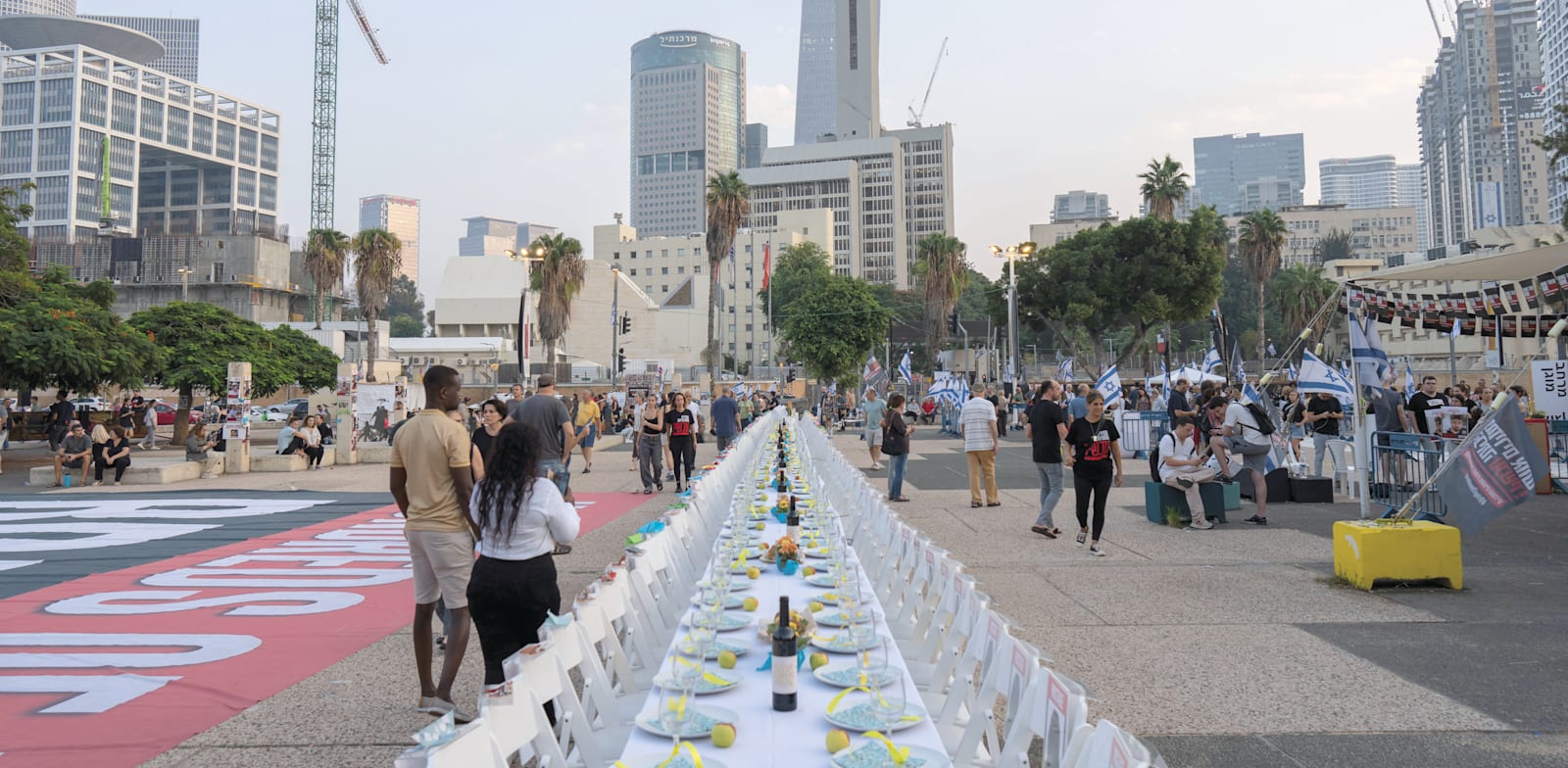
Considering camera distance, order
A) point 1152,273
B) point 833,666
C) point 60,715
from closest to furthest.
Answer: point 833,666
point 60,715
point 1152,273

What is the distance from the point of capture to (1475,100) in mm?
172375

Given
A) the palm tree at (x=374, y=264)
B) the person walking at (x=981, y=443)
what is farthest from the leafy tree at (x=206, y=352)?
the person walking at (x=981, y=443)

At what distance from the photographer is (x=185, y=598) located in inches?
287

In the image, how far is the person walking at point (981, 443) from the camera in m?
12.1

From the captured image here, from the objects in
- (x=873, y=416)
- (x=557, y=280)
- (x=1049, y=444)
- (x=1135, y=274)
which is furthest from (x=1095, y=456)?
(x=557, y=280)

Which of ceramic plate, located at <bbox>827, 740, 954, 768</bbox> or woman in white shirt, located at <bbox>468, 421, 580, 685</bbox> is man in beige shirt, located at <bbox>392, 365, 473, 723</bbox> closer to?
woman in white shirt, located at <bbox>468, 421, 580, 685</bbox>

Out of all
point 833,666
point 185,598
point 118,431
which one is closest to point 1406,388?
point 833,666

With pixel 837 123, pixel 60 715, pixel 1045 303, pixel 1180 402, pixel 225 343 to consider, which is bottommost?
pixel 60 715

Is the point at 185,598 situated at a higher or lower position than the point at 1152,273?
lower

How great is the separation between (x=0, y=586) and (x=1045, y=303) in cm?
4342

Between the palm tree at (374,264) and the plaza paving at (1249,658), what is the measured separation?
36098mm

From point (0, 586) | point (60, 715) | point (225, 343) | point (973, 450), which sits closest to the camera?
point (60, 715)

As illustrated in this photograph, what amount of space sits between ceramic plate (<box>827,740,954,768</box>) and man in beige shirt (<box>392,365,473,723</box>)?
2.40 meters

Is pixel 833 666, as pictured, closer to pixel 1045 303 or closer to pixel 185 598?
pixel 185 598
